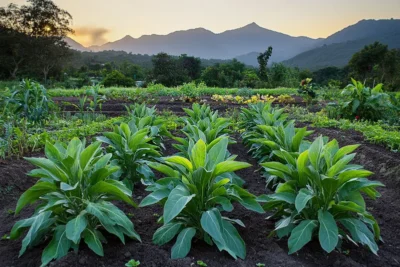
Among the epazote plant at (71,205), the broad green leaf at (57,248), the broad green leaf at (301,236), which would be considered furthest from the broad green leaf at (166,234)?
the broad green leaf at (301,236)

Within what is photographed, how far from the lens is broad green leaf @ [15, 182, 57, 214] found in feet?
8.32

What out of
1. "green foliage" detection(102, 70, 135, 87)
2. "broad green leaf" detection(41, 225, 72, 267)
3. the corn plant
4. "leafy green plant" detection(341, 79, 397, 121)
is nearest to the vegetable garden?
"broad green leaf" detection(41, 225, 72, 267)

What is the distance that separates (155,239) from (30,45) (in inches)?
1573

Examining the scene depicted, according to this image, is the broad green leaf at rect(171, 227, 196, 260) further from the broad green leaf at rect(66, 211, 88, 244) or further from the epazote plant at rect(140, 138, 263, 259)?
the broad green leaf at rect(66, 211, 88, 244)

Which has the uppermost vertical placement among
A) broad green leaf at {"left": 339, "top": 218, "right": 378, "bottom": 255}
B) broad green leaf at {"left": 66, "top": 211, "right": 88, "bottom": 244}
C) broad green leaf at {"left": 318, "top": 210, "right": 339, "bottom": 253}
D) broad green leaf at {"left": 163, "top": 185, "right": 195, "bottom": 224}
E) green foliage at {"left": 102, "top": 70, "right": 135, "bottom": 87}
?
broad green leaf at {"left": 163, "top": 185, "right": 195, "bottom": 224}

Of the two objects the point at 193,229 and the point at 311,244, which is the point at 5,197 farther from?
the point at 311,244

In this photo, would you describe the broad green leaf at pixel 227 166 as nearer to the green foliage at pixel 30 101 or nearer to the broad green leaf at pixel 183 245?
the broad green leaf at pixel 183 245

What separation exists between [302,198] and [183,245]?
85cm

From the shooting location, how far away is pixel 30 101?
277 inches

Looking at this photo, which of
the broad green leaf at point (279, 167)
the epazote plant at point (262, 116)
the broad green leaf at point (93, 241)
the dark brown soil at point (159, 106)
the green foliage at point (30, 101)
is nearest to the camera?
the broad green leaf at point (93, 241)

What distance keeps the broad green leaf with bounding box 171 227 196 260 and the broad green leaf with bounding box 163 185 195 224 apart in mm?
263

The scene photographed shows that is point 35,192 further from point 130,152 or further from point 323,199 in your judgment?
point 323,199

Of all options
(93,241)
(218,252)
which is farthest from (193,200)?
(93,241)

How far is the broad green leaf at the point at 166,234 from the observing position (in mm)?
2604
